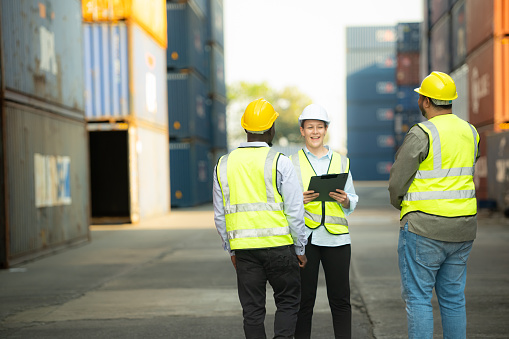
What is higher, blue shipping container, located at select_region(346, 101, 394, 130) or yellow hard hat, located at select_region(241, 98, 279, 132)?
blue shipping container, located at select_region(346, 101, 394, 130)

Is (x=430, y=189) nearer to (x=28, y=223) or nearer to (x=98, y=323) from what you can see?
(x=98, y=323)

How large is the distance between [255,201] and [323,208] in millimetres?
661

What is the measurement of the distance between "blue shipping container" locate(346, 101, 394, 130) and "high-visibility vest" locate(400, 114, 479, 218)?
5872 centimetres

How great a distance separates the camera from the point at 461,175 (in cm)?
381

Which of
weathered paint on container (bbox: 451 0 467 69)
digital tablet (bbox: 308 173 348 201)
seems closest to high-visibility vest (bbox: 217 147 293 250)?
digital tablet (bbox: 308 173 348 201)

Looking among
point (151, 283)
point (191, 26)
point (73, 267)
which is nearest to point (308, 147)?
point (151, 283)

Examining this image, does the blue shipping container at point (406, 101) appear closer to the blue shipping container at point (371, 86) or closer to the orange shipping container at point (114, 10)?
the blue shipping container at point (371, 86)

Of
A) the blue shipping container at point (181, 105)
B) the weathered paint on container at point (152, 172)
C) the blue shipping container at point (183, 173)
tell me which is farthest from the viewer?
the blue shipping container at point (183, 173)

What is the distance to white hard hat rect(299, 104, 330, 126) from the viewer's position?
4344mm

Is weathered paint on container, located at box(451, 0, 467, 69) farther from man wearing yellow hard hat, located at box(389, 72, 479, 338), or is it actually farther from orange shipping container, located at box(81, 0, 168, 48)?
man wearing yellow hard hat, located at box(389, 72, 479, 338)

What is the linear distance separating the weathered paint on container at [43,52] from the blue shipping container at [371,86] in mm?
50902

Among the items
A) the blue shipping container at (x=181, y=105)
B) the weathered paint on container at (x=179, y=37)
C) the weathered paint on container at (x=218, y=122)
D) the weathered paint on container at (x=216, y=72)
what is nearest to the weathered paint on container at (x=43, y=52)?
the blue shipping container at (x=181, y=105)

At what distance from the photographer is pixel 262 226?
3.83 meters

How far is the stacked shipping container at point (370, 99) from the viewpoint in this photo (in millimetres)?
61375
